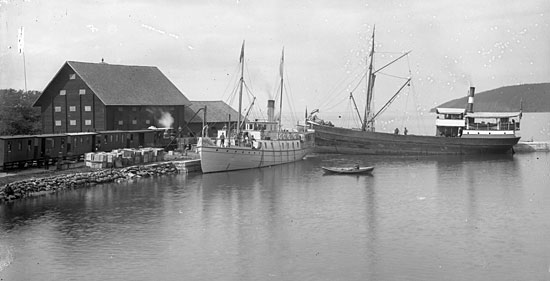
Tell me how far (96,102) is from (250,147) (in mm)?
16288

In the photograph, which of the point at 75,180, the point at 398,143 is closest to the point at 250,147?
the point at 75,180

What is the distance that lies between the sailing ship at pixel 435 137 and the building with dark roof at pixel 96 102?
2228 cm

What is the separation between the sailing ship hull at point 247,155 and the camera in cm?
5369

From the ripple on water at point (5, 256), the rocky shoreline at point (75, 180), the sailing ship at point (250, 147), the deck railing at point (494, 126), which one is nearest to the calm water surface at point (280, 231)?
the ripple on water at point (5, 256)

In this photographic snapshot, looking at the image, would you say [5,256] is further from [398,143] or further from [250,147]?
[398,143]

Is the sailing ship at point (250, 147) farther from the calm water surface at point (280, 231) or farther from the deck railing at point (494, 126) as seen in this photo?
the deck railing at point (494, 126)

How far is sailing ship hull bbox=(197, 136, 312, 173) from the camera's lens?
176ft

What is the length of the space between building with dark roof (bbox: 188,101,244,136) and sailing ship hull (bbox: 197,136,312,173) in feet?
29.7

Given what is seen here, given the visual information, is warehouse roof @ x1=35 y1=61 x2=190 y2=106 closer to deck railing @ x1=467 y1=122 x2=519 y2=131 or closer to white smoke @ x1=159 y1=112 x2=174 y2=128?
white smoke @ x1=159 y1=112 x2=174 y2=128

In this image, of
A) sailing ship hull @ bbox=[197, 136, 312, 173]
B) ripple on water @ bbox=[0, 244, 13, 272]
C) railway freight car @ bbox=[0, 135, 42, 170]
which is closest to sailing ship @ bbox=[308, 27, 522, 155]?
sailing ship hull @ bbox=[197, 136, 312, 173]

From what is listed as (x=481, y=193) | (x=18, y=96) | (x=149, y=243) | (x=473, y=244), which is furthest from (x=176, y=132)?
(x=473, y=244)

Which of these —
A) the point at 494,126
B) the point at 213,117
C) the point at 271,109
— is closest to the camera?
the point at 271,109

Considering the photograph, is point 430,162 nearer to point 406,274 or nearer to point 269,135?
point 269,135

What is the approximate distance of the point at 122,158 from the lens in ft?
167
